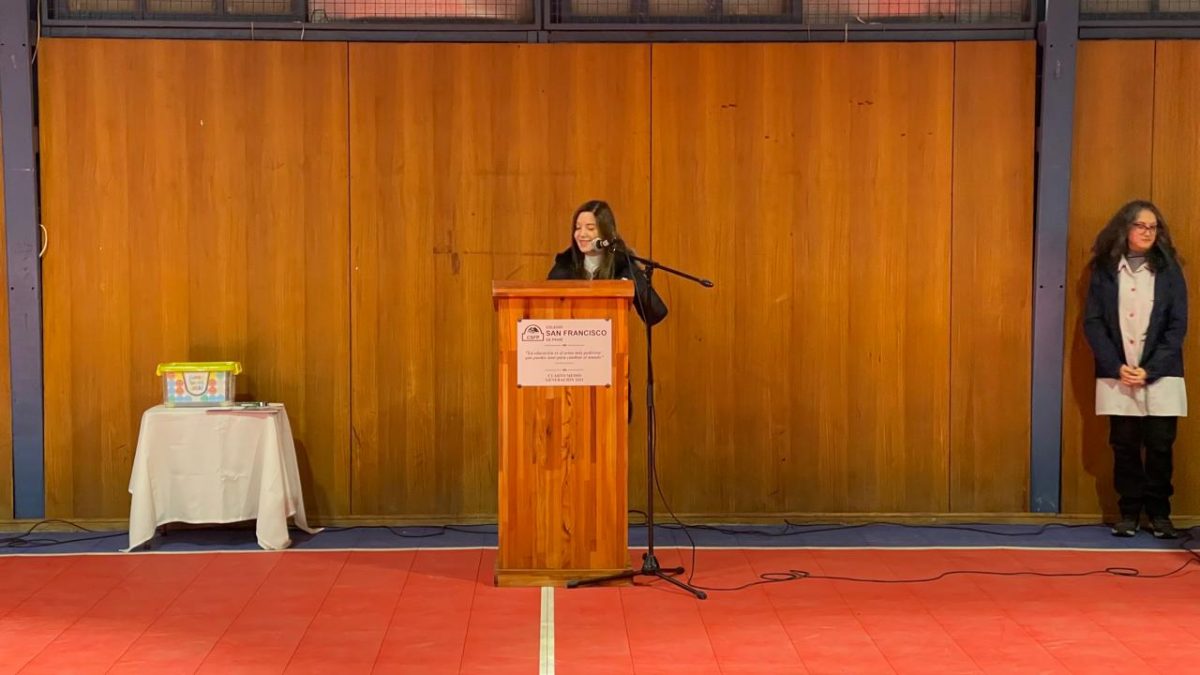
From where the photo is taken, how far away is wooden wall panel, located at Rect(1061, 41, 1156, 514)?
6012 mm

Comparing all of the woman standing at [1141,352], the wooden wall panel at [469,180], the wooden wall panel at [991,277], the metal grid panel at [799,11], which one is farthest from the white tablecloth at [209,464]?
the woman standing at [1141,352]

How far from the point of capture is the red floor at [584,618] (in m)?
3.75

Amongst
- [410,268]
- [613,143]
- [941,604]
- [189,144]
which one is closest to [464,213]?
[410,268]

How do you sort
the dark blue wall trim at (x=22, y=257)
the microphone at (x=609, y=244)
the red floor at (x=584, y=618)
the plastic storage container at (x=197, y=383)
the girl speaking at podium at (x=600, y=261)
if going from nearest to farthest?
the red floor at (x=584, y=618) → the microphone at (x=609, y=244) → the girl speaking at podium at (x=600, y=261) → the plastic storage container at (x=197, y=383) → the dark blue wall trim at (x=22, y=257)

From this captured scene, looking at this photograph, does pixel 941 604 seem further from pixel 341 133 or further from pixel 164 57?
pixel 164 57

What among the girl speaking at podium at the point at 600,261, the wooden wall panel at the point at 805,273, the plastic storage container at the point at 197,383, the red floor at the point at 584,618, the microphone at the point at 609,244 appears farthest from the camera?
the wooden wall panel at the point at 805,273

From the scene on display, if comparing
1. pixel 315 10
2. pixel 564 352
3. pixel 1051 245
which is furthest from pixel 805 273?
pixel 315 10

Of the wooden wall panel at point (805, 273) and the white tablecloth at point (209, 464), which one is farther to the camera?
the wooden wall panel at point (805, 273)

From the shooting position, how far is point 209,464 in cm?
550

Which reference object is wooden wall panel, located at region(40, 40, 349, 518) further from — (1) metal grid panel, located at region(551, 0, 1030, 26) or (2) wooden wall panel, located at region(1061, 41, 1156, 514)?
(2) wooden wall panel, located at region(1061, 41, 1156, 514)

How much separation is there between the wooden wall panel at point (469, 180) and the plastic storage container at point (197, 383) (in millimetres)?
693

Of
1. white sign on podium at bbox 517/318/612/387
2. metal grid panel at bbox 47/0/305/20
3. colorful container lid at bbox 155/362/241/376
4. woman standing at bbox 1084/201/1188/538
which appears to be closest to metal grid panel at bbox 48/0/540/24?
metal grid panel at bbox 47/0/305/20

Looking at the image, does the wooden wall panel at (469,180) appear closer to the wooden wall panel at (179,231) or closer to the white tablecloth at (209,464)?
the wooden wall panel at (179,231)

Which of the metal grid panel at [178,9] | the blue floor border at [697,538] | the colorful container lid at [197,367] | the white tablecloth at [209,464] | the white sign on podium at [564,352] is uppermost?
the metal grid panel at [178,9]
